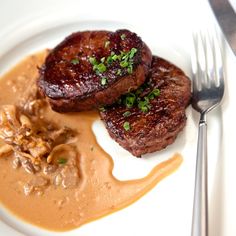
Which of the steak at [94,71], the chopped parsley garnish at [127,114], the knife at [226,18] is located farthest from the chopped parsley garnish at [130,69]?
the knife at [226,18]

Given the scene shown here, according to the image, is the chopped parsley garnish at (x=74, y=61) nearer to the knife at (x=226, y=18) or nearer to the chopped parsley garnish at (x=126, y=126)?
the chopped parsley garnish at (x=126, y=126)

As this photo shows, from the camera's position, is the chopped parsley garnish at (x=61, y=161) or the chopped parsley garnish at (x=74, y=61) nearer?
the chopped parsley garnish at (x=61, y=161)

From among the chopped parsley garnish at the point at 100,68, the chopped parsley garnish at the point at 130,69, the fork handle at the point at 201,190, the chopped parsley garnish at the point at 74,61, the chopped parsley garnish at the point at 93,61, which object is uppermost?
the chopped parsley garnish at the point at 74,61

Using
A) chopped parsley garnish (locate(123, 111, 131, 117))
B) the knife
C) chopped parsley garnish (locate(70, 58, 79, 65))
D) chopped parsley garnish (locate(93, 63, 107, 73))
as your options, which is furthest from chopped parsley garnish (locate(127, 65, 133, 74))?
the knife

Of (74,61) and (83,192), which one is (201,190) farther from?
(74,61)

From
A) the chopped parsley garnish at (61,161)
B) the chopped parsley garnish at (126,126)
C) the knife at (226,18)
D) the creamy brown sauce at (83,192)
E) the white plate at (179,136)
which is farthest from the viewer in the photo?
the knife at (226,18)

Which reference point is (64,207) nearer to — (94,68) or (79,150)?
(79,150)
